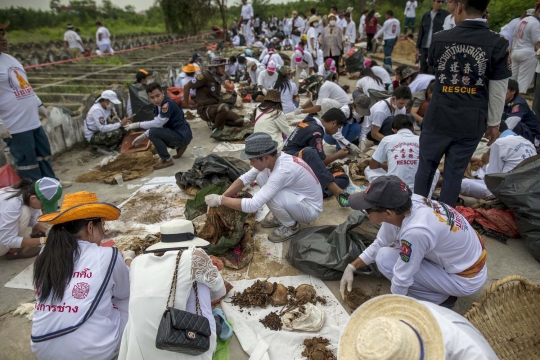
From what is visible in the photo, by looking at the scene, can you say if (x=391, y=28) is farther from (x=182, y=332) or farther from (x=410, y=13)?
(x=182, y=332)

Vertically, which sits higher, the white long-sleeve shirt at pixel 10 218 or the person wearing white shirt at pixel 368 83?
the person wearing white shirt at pixel 368 83

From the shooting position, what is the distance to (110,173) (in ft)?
17.6

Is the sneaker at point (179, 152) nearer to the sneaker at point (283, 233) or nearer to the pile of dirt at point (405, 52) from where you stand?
the sneaker at point (283, 233)

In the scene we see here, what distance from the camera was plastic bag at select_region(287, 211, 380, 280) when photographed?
296cm

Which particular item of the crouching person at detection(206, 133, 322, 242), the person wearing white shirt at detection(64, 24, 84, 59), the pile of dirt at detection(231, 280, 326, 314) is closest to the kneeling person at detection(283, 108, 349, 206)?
the crouching person at detection(206, 133, 322, 242)

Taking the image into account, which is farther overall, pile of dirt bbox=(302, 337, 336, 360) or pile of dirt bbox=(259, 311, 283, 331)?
pile of dirt bbox=(259, 311, 283, 331)

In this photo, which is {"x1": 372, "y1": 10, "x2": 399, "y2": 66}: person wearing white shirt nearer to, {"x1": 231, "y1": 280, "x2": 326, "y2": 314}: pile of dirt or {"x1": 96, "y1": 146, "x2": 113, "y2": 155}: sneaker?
{"x1": 96, "y1": 146, "x2": 113, "y2": 155}: sneaker

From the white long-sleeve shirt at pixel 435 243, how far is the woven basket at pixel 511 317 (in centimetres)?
19

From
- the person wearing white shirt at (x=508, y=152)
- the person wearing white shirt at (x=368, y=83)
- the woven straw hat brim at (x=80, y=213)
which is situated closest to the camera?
the woven straw hat brim at (x=80, y=213)

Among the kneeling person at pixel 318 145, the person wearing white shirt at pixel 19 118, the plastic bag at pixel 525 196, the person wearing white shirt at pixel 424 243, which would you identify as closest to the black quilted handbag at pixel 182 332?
the person wearing white shirt at pixel 424 243

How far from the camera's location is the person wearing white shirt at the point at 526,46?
639cm

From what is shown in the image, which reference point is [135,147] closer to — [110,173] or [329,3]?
[110,173]

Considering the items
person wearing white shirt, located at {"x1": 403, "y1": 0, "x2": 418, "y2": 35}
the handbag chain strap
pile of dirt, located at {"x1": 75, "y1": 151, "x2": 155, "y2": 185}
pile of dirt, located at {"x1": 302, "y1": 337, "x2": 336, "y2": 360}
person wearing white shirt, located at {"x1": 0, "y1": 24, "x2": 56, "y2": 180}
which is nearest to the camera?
the handbag chain strap

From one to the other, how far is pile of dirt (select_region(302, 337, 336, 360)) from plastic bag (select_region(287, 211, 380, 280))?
2.18 ft
